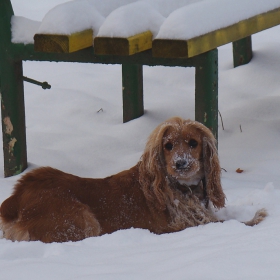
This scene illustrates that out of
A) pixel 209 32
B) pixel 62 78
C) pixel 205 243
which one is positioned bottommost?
pixel 62 78

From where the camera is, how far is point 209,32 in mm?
3830

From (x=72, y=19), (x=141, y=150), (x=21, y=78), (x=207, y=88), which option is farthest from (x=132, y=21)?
(x=141, y=150)

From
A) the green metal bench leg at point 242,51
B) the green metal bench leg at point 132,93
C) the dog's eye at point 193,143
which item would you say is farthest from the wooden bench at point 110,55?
the green metal bench leg at point 242,51

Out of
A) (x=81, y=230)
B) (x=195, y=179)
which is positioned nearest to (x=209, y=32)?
(x=195, y=179)

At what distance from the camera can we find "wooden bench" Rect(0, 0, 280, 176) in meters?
3.72

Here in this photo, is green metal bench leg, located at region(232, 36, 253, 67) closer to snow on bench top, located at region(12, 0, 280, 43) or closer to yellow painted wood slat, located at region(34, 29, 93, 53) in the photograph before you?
snow on bench top, located at region(12, 0, 280, 43)

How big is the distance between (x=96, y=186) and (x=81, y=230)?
11.8 inches

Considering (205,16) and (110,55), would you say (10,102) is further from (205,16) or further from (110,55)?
(205,16)

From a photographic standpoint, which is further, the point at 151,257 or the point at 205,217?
the point at 205,217

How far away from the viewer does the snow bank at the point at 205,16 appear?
144 inches

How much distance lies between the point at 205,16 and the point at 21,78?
1618mm

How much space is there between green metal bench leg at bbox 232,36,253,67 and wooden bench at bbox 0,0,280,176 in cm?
194

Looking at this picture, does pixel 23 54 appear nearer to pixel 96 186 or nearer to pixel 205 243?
pixel 96 186

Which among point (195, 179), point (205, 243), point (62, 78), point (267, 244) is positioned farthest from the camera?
point (62, 78)
